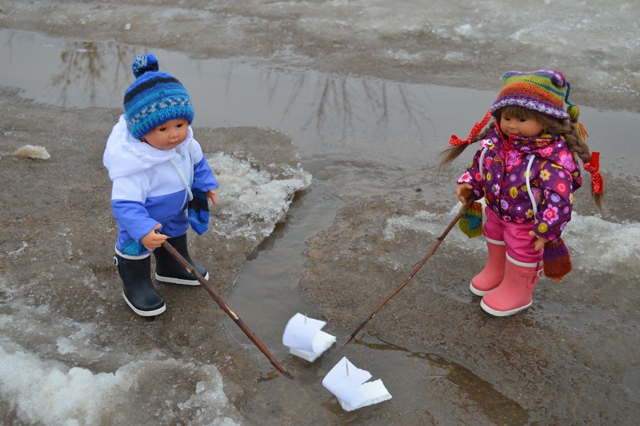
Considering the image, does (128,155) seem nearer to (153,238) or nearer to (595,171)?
(153,238)

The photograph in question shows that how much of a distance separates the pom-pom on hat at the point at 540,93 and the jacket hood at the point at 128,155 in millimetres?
1606

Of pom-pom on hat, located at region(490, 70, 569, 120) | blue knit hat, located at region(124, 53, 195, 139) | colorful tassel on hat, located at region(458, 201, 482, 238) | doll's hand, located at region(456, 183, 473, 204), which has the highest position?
pom-pom on hat, located at region(490, 70, 569, 120)

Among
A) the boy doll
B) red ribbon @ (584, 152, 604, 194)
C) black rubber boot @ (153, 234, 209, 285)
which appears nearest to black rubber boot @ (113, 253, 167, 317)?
the boy doll

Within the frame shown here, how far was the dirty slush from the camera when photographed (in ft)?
8.38

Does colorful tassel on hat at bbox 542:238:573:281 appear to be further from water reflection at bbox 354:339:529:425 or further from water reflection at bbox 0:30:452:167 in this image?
water reflection at bbox 0:30:452:167

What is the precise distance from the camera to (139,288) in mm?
2955

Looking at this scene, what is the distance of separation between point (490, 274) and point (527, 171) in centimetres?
74

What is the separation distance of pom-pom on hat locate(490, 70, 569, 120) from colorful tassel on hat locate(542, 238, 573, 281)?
61 centimetres

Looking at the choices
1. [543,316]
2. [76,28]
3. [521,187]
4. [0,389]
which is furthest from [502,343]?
[76,28]

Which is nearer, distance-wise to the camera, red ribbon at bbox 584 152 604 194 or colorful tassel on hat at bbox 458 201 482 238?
red ribbon at bbox 584 152 604 194

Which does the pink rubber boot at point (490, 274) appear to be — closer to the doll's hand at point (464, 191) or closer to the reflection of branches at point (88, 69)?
the doll's hand at point (464, 191)

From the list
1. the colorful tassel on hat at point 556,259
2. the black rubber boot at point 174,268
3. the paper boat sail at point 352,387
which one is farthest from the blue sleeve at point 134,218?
the colorful tassel on hat at point 556,259

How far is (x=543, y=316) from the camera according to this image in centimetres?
302

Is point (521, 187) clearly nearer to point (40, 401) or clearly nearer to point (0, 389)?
point (40, 401)
